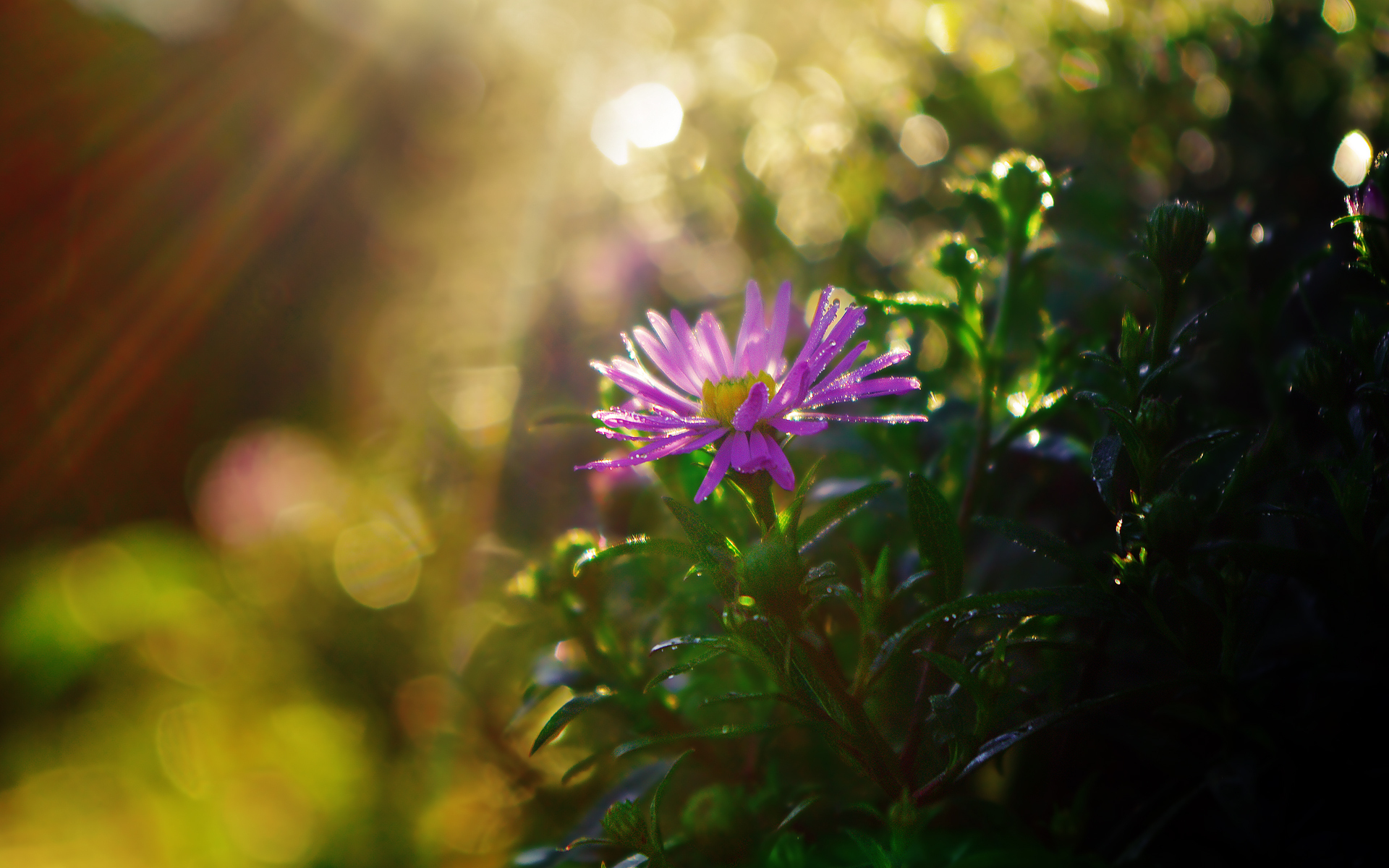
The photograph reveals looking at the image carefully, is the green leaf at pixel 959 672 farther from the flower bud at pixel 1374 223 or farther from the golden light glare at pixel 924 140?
the golden light glare at pixel 924 140

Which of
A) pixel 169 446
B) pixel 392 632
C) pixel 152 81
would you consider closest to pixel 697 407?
pixel 392 632

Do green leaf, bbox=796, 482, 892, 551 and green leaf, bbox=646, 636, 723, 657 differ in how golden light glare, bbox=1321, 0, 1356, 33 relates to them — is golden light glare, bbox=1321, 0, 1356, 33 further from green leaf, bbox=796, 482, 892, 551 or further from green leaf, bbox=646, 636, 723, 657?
green leaf, bbox=646, 636, 723, 657

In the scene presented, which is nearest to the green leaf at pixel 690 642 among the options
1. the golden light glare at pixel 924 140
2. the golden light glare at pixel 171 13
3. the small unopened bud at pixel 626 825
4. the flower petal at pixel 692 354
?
the small unopened bud at pixel 626 825

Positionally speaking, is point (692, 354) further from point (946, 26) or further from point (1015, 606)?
point (946, 26)

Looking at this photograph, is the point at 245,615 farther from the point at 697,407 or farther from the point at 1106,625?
the point at 1106,625

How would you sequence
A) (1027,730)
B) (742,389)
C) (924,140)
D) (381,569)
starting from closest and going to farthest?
(1027,730)
(742,389)
(924,140)
(381,569)

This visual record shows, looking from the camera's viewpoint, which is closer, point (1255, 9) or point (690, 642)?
point (690, 642)

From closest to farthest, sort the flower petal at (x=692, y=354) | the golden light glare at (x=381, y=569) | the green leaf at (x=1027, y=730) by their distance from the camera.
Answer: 1. the green leaf at (x=1027, y=730)
2. the flower petal at (x=692, y=354)
3. the golden light glare at (x=381, y=569)

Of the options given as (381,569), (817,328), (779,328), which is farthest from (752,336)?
(381,569)
